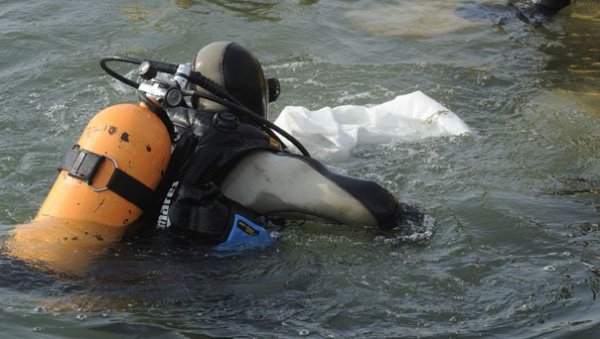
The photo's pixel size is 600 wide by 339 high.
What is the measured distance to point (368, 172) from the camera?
497cm

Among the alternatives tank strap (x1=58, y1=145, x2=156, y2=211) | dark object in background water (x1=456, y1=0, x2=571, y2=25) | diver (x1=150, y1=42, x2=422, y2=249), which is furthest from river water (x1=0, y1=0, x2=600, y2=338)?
tank strap (x1=58, y1=145, x2=156, y2=211)

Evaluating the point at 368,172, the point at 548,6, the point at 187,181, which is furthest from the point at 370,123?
the point at 548,6

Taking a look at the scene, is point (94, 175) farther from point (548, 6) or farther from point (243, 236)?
point (548, 6)

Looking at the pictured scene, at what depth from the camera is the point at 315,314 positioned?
11.0ft

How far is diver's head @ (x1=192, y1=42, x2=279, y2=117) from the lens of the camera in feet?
12.5

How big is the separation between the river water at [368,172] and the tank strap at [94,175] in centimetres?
26

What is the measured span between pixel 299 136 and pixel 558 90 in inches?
93.7

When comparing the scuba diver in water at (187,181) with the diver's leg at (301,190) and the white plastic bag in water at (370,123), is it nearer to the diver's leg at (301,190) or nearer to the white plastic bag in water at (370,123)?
the diver's leg at (301,190)

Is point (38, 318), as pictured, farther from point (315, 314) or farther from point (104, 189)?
point (315, 314)

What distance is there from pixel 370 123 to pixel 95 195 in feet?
8.35

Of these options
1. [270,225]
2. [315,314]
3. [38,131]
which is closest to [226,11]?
[38,131]

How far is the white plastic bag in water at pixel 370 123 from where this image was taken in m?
5.24

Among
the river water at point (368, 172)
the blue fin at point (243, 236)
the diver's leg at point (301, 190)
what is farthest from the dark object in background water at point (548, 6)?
the blue fin at point (243, 236)

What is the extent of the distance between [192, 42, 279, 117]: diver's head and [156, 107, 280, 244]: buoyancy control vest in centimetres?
20
